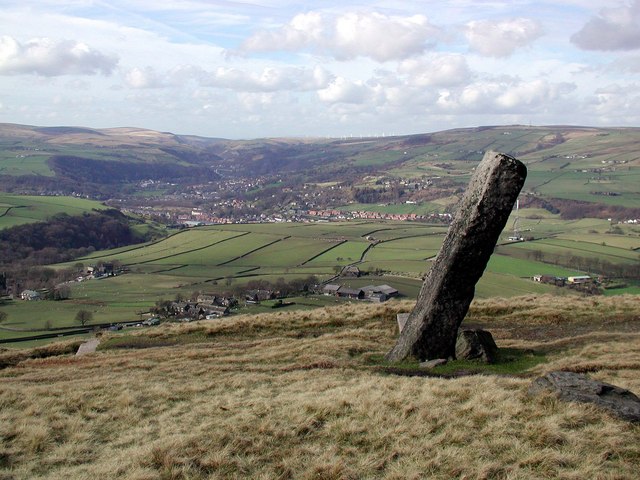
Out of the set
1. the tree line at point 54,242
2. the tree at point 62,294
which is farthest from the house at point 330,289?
the tree line at point 54,242

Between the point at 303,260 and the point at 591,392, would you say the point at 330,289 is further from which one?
the point at 591,392

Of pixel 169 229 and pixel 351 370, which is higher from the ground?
pixel 351 370

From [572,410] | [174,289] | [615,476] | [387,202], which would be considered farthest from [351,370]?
[387,202]

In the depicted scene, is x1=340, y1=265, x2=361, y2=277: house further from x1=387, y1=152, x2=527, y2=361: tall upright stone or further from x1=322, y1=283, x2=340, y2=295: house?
x1=387, y1=152, x2=527, y2=361: tall upright stone

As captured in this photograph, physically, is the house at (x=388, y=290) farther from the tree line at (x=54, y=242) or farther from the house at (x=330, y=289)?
the tree line at (x=54, y=242)

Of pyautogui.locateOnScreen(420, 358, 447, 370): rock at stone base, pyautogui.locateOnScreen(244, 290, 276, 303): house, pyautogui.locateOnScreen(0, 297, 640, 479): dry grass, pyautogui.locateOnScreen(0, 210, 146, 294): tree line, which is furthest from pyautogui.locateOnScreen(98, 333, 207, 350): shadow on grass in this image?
pyautogui.locateOnScreen(0, 210, 146, 294): tree line

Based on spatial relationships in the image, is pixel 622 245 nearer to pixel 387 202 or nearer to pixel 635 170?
pixel 387 202

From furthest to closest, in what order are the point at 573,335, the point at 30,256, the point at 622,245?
the point at 30,256 < the point at 622,245 < the point at 573,335
